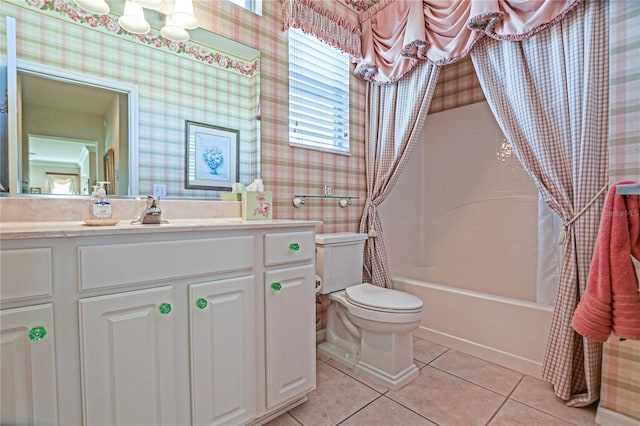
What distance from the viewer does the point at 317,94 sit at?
2.21 m

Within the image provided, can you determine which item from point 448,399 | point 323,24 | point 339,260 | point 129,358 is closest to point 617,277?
point 448,399

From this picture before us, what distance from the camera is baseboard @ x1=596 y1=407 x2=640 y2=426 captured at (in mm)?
1303

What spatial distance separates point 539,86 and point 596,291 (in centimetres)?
112


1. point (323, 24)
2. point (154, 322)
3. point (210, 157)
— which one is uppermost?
point (323, 24)

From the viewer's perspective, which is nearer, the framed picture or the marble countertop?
the marble countertop

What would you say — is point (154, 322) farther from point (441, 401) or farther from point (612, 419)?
point (612, 419)

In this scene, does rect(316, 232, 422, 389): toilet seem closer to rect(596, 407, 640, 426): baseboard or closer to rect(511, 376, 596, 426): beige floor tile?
rect(511, 376, 596, 426): beige floor tile

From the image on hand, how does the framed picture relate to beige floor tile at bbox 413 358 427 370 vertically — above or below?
above

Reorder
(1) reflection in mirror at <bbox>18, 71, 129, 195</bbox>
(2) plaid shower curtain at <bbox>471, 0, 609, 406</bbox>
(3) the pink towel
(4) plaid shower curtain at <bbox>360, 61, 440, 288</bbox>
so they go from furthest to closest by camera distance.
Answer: (4) plaid shower curtain at <bbox>360, 61, 440, 288</bbox>
(2) plaid shower curtain at <bbox>471, 0, 609, 406</bbox>
(1) reflection in mirror at <bbox>18, 71, 129, 195</bbox>
(3) the pink towel

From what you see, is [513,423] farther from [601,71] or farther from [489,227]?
[601,71]

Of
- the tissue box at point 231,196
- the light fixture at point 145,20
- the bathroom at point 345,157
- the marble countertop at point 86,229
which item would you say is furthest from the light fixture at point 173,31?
the marble countertop at point 86,229

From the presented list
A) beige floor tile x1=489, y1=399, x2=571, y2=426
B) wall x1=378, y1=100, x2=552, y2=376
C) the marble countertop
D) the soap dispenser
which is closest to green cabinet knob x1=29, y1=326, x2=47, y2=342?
the marble countertop

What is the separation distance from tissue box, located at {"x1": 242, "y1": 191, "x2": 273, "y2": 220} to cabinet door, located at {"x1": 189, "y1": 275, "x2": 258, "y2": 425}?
451mm

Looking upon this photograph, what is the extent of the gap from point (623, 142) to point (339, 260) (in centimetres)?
155
